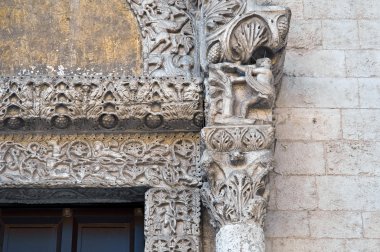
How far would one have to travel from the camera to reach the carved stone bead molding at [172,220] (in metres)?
4.97

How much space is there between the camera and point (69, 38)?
5.63 m

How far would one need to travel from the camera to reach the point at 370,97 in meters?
5.45

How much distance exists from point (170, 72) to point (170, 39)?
9.5 inches

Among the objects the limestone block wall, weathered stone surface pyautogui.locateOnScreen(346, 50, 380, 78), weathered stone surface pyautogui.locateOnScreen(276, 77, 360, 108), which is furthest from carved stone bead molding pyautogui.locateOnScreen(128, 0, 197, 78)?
weathered stone surface pyautogui.locateOnScreen(346, 50, 380, 78)

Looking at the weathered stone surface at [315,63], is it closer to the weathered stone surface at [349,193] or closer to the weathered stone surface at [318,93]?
the weathered stone surface at [318,93]

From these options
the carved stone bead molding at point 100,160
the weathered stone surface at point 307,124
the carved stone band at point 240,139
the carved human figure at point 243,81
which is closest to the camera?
the carved stone band at point 240,139

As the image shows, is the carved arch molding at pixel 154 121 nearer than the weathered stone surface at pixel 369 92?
Yes

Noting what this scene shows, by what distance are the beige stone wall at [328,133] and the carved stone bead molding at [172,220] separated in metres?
0.43

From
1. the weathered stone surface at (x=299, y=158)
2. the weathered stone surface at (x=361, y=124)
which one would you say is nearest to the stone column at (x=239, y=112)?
the weathered stone surface at (x=299, y=158)

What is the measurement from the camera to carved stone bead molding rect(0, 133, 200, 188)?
5156mm

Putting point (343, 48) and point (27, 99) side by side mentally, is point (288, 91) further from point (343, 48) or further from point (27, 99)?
point (27, 99)

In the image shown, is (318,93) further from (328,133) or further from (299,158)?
(299,158)

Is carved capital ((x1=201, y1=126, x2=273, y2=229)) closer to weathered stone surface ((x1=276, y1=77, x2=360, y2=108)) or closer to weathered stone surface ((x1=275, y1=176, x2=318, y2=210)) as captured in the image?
weathered stone surface ((x1=275, y1=176, x2=318, y2=210))

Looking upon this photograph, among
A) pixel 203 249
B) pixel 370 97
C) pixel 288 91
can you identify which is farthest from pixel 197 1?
pixel 203 249
